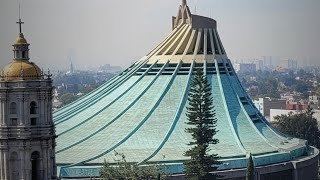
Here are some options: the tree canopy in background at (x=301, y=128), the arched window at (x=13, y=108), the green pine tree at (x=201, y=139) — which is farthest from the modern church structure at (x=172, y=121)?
the tree canopy in background at (x=301, y=128)

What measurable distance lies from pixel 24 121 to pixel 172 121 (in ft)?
69.9

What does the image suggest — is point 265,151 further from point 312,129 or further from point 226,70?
point 312,129

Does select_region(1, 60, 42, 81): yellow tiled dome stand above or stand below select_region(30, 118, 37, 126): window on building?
above

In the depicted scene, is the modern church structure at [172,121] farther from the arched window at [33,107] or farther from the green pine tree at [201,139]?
the arched window at [33,107]

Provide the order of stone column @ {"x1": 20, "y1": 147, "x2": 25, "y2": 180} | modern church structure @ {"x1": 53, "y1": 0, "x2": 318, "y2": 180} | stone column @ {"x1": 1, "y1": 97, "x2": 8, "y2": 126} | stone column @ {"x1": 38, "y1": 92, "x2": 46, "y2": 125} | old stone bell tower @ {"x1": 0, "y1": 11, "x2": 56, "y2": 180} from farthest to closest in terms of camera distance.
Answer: modern church structure @ {"x1": 53, "y1": 0, "x2": 318, "y2": 180} → stone column @ {"x1": 38, "y1": 92, "x2": 46, "y2": 125} → stone column @ {"x1": 1, "y1": 97, "x2": 8, "y2": 126} → old stone bell tower @ {"x1": 0, "y1": 11, "x2": 56, "y2": 180} → stone column @ {"x1": 20, "y1": 147, "x2": 25, "y2": 180}

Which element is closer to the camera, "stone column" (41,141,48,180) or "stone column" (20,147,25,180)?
"stone column" (20,147,25,180)

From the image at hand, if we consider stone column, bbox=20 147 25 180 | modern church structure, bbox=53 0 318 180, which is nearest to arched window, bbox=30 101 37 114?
stone column, bbox=20 147 25 180

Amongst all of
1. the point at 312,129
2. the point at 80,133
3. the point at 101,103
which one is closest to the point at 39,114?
the point at 80,133

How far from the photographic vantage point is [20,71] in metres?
31.1

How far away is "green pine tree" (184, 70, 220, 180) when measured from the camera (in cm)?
4116

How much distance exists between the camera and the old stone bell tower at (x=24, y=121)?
30.6 meters

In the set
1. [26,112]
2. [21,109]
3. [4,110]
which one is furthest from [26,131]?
[4,110]

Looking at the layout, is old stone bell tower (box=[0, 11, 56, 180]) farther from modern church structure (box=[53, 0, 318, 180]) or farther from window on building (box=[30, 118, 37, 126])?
modern church structure (box=[53, 0, 318, 180])

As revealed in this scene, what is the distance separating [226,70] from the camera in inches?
2235
